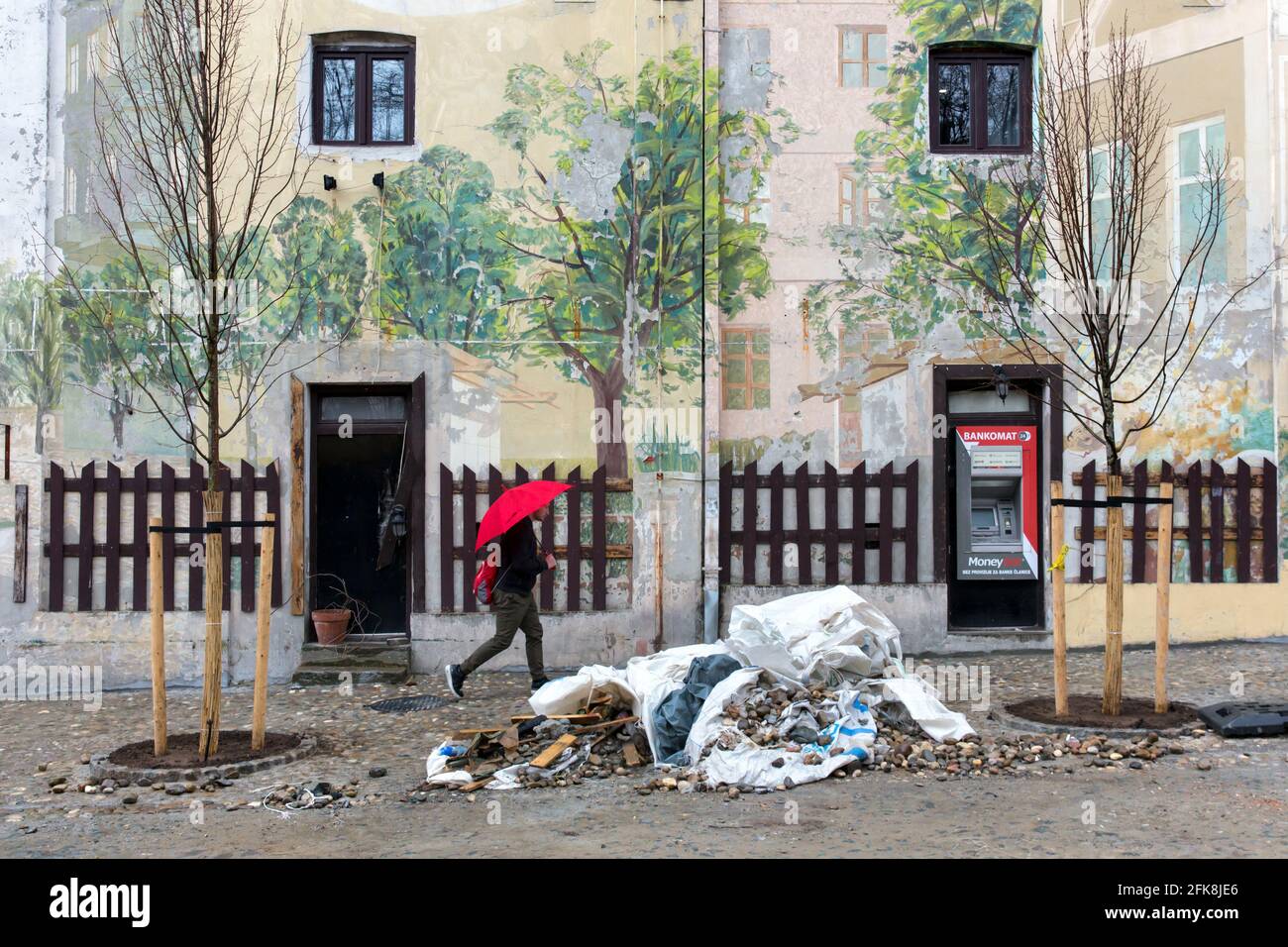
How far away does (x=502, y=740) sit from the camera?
25.8 ft

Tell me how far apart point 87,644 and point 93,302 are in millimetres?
3202

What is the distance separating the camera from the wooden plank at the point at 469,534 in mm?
11305

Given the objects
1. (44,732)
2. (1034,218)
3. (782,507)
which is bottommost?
(44,732)

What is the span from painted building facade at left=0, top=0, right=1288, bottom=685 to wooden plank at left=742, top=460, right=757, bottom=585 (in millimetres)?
39

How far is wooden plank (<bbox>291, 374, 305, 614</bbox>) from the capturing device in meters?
11.3

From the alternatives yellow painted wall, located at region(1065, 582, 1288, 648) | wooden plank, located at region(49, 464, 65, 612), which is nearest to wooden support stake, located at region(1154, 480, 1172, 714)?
yellow painted wall, located at region(1065, 582, 1288, 648)

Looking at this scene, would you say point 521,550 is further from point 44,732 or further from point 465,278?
point 44,732

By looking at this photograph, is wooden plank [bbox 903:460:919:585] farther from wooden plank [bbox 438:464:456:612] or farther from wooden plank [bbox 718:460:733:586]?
wooden plank [bbox 438:464:456:612]

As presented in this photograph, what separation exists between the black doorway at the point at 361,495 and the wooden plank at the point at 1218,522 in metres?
7.74

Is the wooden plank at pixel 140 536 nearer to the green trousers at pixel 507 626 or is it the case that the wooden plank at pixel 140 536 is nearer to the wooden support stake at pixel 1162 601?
the green trousers at pixel 507 626

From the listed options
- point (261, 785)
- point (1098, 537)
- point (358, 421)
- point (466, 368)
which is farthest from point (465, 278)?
point (1098, 537)

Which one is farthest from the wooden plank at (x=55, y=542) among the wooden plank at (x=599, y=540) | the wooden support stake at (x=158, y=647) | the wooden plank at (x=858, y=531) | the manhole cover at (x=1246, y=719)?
the manhole cover at (x=1246, y=719)

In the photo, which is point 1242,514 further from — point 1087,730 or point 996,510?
point 1087,730

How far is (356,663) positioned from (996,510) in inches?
248
